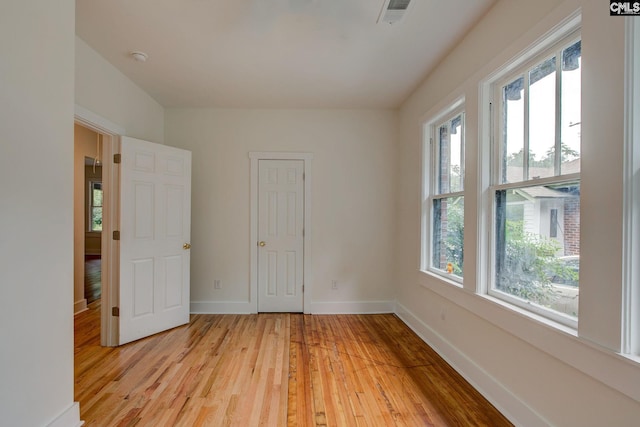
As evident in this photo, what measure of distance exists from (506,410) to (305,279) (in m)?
2.45

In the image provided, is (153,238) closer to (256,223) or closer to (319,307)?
(256,223)

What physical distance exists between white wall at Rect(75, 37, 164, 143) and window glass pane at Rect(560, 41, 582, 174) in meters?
3.38

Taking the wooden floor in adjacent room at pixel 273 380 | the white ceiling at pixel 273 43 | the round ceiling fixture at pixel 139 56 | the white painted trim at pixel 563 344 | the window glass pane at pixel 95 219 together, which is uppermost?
the white ceiling at pixel 273 43

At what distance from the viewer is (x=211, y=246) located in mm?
3779

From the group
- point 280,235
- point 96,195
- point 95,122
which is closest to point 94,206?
point 96,195

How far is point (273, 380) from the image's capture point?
2.22m

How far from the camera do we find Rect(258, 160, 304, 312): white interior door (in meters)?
3.80

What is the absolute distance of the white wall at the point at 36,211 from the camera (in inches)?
52.2

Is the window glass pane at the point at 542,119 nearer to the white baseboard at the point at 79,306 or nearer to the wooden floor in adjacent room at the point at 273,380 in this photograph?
the wooden floor in adjacent room at the point at 273,380

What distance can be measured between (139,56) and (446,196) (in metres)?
3.08

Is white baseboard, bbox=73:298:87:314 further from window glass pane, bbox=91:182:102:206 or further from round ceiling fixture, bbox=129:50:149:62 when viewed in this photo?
window glass pane, bbox=91:182:102:206

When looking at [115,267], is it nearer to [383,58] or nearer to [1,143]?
[1,143]

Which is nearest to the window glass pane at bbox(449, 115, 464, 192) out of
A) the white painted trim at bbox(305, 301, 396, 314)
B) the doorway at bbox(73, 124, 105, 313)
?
the white painted trim at bbox(305, 301, 396, 314)

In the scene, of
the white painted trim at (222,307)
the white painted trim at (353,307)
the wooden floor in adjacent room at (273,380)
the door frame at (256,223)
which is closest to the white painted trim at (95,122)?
the door frame at (256,223)
